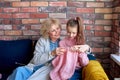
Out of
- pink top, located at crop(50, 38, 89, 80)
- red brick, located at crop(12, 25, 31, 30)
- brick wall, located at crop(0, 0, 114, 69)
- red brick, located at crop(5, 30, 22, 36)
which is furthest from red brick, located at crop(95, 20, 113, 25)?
red brick, located at crop(5, 30, 22, 36)

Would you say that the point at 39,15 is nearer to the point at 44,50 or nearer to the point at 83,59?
the point at 44,50

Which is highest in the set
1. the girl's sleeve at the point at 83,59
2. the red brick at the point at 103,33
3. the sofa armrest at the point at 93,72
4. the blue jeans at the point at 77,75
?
the red brick at the point at 103,33

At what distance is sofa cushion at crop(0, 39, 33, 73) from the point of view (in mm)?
2502

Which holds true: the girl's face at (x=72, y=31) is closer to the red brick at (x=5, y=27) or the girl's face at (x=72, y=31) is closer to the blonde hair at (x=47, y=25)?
the blonde hair at (x=47, y=25)

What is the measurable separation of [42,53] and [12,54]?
417 mm

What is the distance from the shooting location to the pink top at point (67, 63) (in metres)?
2.04

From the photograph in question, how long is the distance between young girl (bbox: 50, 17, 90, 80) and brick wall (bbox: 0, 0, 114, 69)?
23.6 inches

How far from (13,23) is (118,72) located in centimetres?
138

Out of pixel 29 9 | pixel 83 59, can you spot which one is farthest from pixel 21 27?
pixel 83 59

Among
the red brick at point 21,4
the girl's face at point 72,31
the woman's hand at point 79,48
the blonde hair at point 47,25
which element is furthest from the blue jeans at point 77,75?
the red brick at point 21,4

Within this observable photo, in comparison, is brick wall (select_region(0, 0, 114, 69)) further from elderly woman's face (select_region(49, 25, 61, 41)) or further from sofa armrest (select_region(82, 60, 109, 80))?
sofa armrest (select_region(82, 60, 109, 80))

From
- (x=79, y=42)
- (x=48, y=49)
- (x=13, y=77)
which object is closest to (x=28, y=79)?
(x=13, y=77)

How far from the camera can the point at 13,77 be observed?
6.98ft

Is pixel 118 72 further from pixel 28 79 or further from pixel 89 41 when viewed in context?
pixel 28 79
